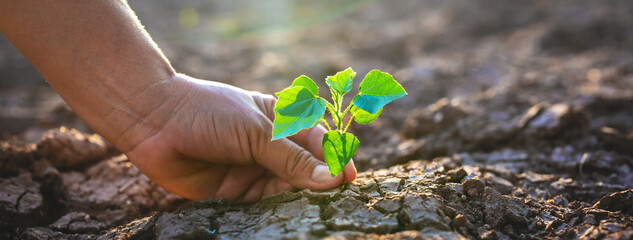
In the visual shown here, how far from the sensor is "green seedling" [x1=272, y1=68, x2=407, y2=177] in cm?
150

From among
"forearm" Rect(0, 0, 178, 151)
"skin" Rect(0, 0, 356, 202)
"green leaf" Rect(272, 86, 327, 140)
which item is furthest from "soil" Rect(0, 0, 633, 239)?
"forearm" Rect(0, 0, 178, 151)

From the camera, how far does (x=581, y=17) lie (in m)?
5.66

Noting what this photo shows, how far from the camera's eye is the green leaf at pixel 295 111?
1.50 m

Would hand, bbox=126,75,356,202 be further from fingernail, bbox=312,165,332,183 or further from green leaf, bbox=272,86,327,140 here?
green leaf, bbox=272,86,327,140

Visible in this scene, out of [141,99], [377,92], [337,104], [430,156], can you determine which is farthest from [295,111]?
[430,156]

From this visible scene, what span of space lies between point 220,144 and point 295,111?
2.08 ft

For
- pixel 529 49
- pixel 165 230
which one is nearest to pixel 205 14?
pixel 529 49

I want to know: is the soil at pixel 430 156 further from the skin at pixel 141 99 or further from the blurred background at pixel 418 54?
the skin at pixel 141 99

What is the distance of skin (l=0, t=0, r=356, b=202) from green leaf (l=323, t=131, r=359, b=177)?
0.18 m

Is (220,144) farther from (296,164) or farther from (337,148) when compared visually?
(337,148)

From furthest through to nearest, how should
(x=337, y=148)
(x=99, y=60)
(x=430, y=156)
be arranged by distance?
(x=430, y=156)
(x=99, y=60)
(x=337, y=148)

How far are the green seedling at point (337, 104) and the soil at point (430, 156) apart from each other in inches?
→ 10.8

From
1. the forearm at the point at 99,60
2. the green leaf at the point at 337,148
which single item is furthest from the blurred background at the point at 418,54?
the forearm at the point at 99,60

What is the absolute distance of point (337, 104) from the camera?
1.68 m
